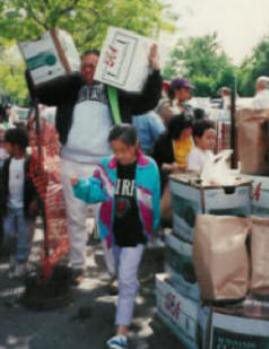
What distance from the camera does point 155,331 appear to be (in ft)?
16.3

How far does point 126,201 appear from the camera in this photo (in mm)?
4770

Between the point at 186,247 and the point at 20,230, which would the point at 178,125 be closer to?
the point at 20,230

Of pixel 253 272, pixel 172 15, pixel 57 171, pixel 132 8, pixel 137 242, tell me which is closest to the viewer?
pixel 253 272

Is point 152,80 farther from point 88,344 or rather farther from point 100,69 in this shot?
point 88,344

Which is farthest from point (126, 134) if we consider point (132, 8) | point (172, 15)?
point (172, 15)

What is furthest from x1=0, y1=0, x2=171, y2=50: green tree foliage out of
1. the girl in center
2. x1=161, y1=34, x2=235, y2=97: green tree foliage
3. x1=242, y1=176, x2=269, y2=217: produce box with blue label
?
x1=161, y1=34, x2=235, y2=97: green tree foliage

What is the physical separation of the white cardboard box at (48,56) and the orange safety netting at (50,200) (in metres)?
0.56

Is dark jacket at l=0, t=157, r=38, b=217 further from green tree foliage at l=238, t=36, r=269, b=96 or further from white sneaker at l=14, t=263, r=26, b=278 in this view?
green tree foliage at l=238, t=36, r=269, b=96

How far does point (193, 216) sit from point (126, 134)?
0.70m

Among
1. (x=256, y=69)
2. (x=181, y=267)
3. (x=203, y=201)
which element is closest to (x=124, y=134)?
(x=203, y=201)

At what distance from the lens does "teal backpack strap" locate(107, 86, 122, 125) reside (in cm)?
581

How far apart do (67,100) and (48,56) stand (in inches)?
18.0

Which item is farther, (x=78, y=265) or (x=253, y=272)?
(x=78, y=265)

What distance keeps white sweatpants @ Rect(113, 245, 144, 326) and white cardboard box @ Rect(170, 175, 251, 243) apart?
354 mm
